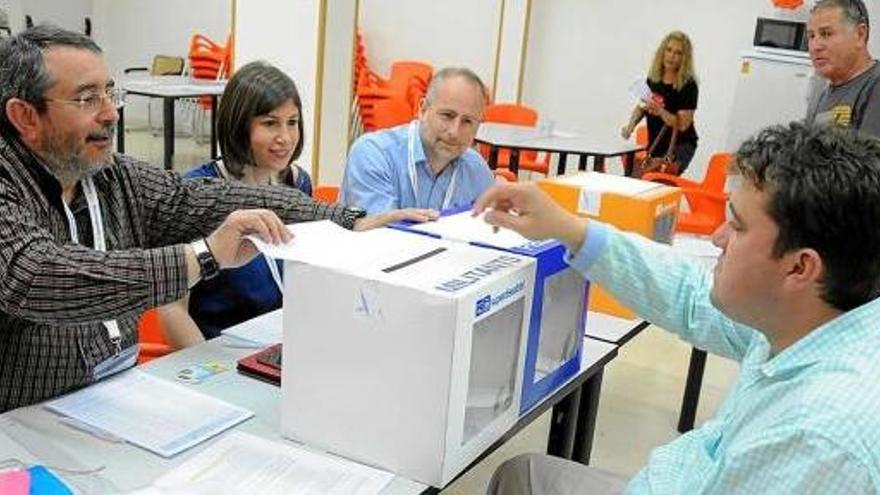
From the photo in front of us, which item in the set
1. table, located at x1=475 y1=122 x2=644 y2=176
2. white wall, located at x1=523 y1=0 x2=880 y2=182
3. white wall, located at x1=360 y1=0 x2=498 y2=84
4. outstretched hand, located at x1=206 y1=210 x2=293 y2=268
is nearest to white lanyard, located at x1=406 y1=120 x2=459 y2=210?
outstretched hand, located at x1=206 y1=210 x2=293 y2=268

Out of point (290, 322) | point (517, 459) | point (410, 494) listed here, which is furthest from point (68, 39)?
point (517, 459)

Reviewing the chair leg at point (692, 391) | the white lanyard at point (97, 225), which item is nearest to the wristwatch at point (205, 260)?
the white lanyard at point (97, 225)

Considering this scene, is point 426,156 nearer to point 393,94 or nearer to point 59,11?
point 393,94

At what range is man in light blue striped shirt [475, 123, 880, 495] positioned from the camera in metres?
1.02

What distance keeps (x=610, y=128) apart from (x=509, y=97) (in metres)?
0.99

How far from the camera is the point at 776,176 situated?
3.92 ft

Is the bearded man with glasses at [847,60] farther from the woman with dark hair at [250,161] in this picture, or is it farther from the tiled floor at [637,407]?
the woman with dark hair at [250,161]

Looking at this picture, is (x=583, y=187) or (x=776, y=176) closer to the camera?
(x=776, y=176)

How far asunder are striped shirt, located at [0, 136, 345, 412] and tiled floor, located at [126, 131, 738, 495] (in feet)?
4.09

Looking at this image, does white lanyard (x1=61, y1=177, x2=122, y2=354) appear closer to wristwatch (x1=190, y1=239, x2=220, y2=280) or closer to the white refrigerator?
wristwatch (x1=190, y1=239, x2=220, y2=280)

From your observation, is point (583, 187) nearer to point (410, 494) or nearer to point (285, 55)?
point (410, 494)

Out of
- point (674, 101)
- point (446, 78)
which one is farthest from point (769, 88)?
point (446, 78)

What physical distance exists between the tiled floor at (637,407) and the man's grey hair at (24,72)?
169cm

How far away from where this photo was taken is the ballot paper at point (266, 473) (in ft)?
4.50
